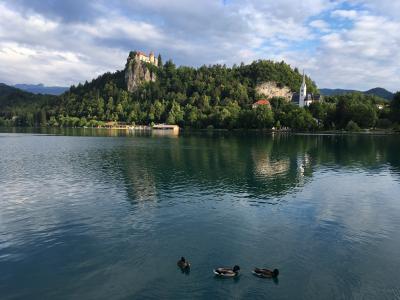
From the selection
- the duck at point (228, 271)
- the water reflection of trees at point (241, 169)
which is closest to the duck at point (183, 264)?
the duck at point (228, 271)

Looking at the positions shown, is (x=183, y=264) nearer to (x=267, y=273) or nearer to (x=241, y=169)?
(x=267, y=273)

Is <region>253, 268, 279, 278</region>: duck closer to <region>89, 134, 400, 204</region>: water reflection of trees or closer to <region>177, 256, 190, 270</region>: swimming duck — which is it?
<region>177, 256, 190, 270</region>: swimming duck

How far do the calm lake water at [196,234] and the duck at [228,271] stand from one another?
48 cm

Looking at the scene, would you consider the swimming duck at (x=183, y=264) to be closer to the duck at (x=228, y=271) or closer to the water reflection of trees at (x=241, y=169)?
the duck at (x=228, y=271)

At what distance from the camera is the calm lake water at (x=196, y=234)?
23062mm

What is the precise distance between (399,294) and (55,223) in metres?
29.9

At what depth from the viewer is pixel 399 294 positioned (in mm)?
22297

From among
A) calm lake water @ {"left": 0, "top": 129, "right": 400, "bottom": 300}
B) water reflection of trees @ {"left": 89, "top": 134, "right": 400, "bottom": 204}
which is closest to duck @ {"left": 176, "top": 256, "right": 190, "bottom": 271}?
calm lake water @ {"left": 0, "top": 129, "right": 400, "bottom": 300}

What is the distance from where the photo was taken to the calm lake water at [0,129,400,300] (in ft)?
75.7

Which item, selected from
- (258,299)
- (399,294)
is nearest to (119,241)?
(258,299)

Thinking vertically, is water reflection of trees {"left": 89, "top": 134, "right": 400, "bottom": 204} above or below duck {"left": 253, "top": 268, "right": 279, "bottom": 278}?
above

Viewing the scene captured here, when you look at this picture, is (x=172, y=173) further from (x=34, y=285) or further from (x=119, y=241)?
(x=34, y=285)

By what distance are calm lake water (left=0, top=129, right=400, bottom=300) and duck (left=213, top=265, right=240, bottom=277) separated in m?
0.48

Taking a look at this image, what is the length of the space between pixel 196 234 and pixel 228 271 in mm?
9032
